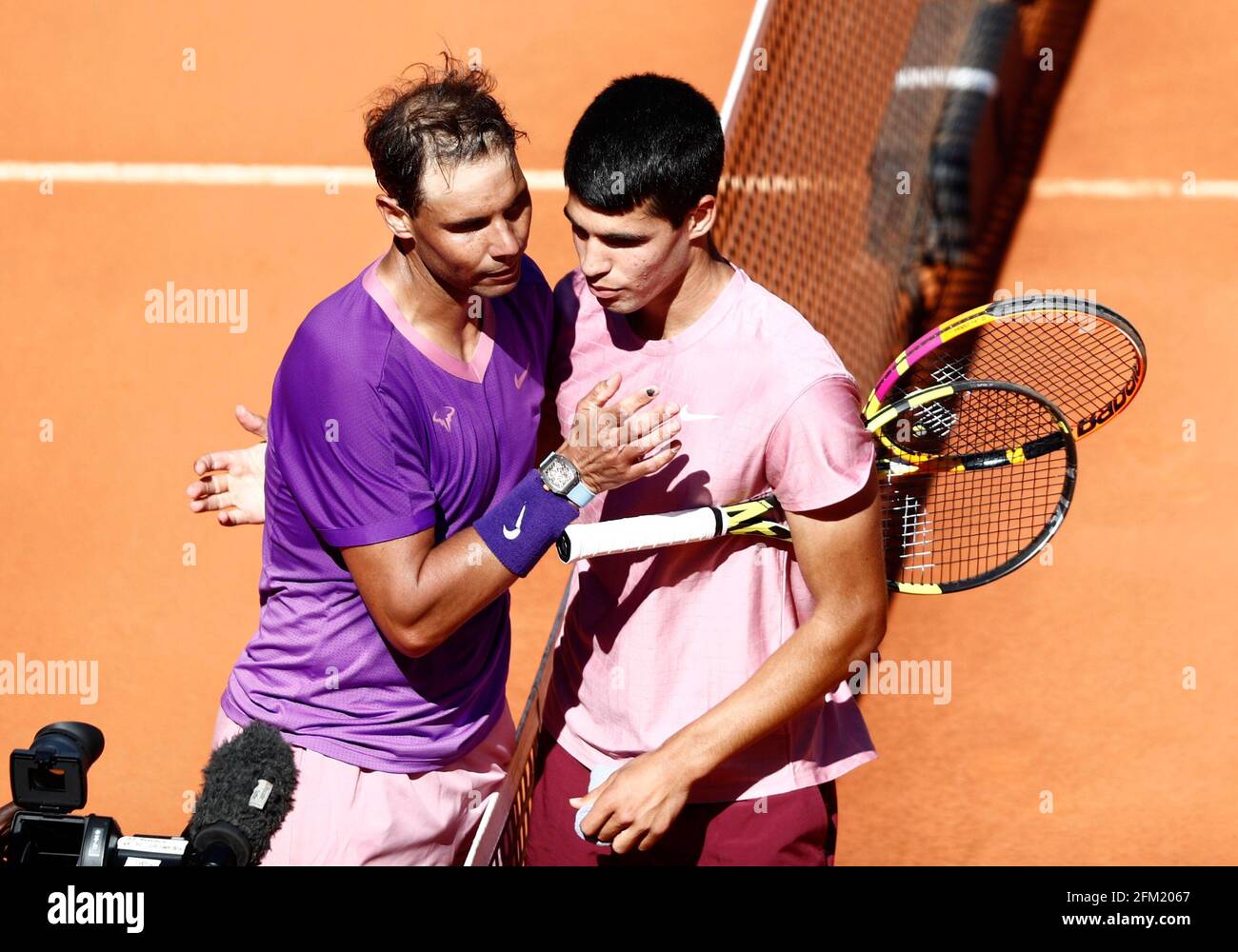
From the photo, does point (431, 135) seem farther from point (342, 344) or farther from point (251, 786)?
Answer: point (251, 786)

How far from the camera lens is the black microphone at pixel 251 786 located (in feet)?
10.8

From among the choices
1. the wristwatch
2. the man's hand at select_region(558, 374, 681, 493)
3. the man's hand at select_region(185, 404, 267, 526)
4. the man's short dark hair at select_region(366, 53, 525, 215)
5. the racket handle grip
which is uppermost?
the man's short dark hair at select_region(366, 53, 525, 215)

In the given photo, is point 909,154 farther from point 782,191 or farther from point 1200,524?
point 1200,524

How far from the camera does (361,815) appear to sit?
3426 mm

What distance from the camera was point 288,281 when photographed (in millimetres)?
7758

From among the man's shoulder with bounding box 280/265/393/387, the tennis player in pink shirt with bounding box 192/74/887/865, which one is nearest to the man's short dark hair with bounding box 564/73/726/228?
the tennis player in pink shirt with bounding box 192/74/887/865

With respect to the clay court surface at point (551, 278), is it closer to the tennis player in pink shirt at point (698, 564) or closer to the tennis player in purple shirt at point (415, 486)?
the tennis player in pink shirt at point (698, 564)

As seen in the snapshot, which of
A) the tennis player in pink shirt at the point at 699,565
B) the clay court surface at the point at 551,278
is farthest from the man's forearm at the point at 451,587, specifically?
the clay court surface at the point at 551,278

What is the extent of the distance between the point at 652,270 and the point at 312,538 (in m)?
0.94

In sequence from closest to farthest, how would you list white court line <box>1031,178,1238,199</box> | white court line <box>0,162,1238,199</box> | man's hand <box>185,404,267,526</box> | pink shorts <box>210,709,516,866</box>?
pink shorts <box>210,709,516,866</box> → man's hand <box>185,404,267,526</box> → white court line <box>1031,178,1238,199</box> → white court line <box>0,162,1238,199</box>

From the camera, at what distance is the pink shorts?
339 centimetres

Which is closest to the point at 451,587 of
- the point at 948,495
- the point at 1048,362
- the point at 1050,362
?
the point at 948,495

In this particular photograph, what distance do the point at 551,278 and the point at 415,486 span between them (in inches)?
187

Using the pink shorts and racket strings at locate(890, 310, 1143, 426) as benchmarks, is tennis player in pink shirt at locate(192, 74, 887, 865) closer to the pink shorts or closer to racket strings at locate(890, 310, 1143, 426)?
the pink shorts
